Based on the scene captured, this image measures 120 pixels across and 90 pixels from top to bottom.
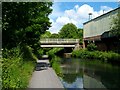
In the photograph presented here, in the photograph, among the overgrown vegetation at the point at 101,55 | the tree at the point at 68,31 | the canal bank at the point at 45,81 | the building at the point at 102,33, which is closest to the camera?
the canal bank at the point at 45,81

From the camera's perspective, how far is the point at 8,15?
863 inches

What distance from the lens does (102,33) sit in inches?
2913

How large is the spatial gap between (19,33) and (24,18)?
12.2 ft

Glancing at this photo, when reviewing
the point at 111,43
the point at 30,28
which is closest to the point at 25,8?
the point at 30,28

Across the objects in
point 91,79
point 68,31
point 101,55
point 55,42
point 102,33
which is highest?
point 68,31

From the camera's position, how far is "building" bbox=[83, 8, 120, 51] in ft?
221

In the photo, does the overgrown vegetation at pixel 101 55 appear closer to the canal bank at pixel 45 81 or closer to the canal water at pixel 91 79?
the canal water at pixel 91 79

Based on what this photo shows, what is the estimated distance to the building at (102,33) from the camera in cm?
6742

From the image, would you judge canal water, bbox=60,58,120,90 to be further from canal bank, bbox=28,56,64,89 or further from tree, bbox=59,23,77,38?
tree, bbox=59,23,77,38

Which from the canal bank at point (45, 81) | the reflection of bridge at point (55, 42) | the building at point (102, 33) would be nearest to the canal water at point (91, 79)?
the canal bank at point (45, 81)

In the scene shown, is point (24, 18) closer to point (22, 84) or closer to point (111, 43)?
point (22, 84)

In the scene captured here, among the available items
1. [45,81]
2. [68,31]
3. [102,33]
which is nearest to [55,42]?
[102,33]

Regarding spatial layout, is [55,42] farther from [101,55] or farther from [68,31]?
[68,31]

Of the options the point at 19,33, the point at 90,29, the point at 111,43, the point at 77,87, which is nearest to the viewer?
the point at 77,87
